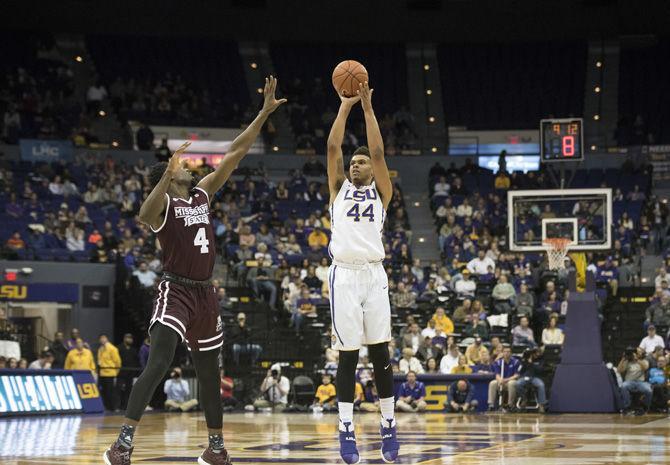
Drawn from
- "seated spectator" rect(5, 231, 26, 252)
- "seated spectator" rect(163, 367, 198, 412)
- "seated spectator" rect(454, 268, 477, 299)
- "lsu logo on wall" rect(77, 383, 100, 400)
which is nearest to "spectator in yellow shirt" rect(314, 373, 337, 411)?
"seated spectator" rect(163, 367, 198, 412)

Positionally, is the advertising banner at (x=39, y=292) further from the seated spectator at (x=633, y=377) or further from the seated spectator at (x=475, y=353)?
the seated spectator at (x=633, y=377)

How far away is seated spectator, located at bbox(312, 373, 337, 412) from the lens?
2394cm

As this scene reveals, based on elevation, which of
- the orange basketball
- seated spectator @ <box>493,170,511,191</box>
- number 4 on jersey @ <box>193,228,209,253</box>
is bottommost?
number 4 on jersey @ <box>193,228,209,253</box>

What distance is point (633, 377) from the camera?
22.5 meters

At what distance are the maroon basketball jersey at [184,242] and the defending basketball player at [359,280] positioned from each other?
1.16 m

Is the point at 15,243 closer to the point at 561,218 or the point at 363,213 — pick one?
the point at 561,218

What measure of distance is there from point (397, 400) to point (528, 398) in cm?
260

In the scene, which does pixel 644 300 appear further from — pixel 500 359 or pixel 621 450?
pixel 621 450

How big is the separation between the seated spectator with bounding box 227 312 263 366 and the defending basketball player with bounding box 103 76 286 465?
1743 centimetres

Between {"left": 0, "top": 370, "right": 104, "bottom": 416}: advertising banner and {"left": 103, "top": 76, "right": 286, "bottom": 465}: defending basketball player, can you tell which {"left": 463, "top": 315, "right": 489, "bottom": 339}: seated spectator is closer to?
{"left": 0, "top": 370, "right": 104, "bottom": 416}: advertising banner

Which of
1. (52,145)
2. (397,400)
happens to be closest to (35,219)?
(52,145)

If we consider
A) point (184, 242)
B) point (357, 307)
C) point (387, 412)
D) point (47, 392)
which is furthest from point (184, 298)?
point (47, 392)

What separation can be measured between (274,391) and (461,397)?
4.18 m

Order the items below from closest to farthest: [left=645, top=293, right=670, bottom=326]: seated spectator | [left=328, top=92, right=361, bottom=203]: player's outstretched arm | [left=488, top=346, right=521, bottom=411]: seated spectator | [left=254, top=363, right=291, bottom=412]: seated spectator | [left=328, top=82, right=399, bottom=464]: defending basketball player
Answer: [left=328, top=82, right=399, bottom=464]: defending basketball player, [left=328, top=92, right=361, bottom=203]: player's outstretched arm, [left=488, top=346, right=521, bottom=411]: seated spectator, [left=254, top=363, right=291, bottom=412]: seated spectator, [left=645, top=293, right=670, bottom=326]: seated spectator
